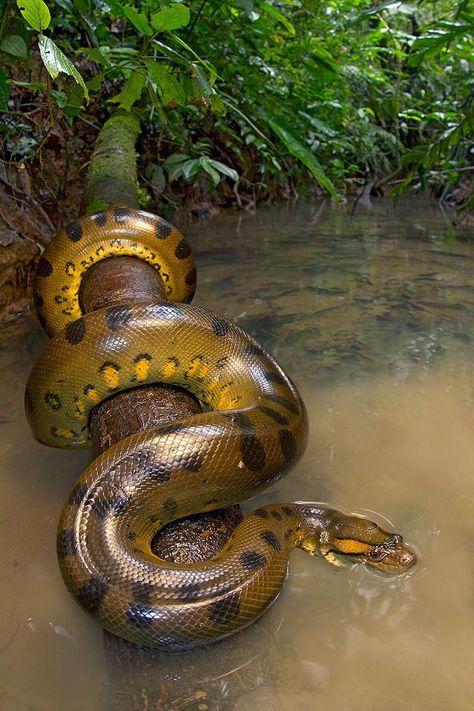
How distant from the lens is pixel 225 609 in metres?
1.71

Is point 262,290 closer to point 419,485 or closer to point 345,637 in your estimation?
point 419,485

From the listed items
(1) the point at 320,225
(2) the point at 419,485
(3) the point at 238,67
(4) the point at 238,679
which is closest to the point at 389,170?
(1) the point at 320,225

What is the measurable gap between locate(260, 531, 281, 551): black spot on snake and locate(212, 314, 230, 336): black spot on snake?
1.05 m

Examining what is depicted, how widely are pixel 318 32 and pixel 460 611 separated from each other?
11326 millimetres

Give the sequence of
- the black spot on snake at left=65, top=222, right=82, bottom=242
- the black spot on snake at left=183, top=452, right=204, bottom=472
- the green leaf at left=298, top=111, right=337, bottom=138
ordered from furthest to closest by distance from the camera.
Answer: the green leaf at left=298, top=111, right=337, bottom=138 → the black spot on snake at left=65, top=222, right=82, bottom=242 → the black spot on snake at left=183, top=452, right=204, bottom=472

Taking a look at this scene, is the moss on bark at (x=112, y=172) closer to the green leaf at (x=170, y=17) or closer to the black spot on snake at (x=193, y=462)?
the green leaf at (x=170, y=17)

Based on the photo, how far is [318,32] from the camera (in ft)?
36.0

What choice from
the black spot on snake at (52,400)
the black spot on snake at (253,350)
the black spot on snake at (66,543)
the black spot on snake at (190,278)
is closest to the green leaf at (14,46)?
the black spot on snake at (190,278)

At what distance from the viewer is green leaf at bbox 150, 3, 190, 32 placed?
2913 millimetres

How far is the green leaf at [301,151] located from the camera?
4.89 m

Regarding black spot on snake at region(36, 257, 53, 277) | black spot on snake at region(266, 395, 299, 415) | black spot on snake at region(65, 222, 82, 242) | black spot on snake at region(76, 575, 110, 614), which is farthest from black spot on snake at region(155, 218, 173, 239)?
black spot on snake at region(76, 575, 110, 614)

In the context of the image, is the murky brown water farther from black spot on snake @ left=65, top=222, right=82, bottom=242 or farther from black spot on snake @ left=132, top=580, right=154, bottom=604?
black spot on snake @ left=65, top=222, right=82, bottom=242

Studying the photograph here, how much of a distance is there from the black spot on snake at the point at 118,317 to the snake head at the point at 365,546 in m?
1.21

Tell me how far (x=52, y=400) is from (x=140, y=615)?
1262 mm
